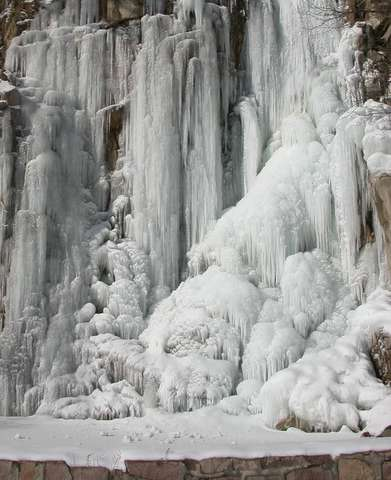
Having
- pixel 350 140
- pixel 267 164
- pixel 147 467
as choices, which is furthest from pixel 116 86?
pixel 147 467

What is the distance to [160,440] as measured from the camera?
6273 mm

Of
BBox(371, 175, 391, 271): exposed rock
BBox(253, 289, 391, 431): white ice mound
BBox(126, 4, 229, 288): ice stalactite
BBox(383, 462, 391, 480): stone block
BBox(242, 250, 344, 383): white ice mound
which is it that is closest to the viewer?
BBox(383, 462, 391, 480): stone block

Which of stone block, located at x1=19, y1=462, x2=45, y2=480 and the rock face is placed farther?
the rock face

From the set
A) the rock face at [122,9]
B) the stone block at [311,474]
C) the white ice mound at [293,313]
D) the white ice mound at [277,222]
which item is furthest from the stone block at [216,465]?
the rock face at [122,9]

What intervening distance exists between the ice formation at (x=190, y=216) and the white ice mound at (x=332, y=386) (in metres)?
0.03

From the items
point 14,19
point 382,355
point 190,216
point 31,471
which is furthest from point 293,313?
point 14,19

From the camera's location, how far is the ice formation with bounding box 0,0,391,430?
9.23 m

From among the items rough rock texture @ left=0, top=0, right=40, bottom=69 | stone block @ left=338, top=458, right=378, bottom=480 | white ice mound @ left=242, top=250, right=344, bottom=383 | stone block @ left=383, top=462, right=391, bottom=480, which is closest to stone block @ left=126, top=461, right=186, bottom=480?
stone block @ left=338, top=458, right=378, bottom=480

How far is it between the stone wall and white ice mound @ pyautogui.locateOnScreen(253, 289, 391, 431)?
9.10 ft

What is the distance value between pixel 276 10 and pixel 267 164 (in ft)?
13.3

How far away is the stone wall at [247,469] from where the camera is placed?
466cm

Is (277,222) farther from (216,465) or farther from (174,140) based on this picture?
(216,465)

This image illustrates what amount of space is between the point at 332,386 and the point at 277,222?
345cm

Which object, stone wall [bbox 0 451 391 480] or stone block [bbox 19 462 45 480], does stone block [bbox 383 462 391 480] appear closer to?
stone wall [bbox 0 451 391 480]
